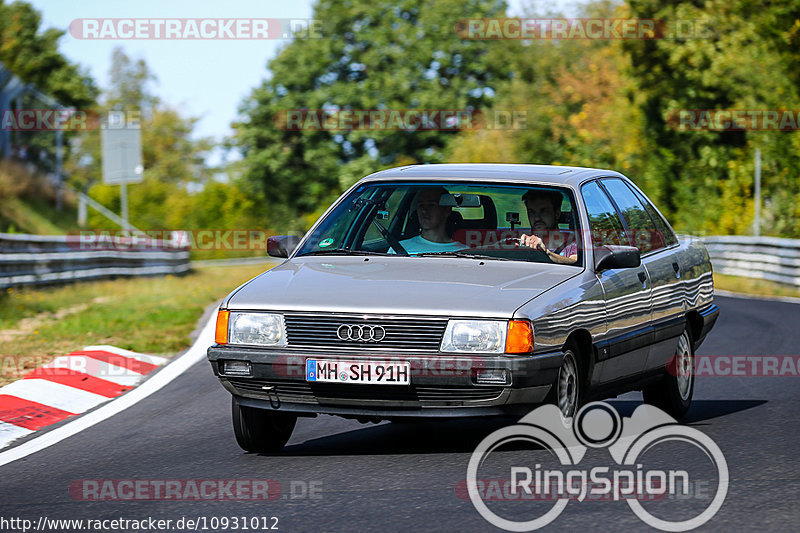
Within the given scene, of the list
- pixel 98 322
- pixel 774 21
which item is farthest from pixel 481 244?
pixel 774 21

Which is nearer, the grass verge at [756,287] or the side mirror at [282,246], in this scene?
the side mirror at [282,246]

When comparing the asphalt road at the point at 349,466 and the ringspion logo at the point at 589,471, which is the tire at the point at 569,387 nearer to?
the ringspion logo at the point at 589,471

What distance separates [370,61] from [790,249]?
42.5 metres

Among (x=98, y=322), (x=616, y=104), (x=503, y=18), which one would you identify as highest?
(x=503, y=18)

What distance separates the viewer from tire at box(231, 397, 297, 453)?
691 cm

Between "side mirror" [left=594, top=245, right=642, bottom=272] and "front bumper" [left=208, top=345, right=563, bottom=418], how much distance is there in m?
0.93

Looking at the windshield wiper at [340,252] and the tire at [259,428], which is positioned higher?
the windshield wiper at [340,252]

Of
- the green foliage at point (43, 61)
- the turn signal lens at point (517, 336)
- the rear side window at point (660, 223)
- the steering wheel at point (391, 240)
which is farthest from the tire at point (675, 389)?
the green foliage at point (43, 61)

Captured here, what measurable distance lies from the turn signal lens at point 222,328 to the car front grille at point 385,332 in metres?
0.54

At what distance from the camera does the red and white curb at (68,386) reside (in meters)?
8.44

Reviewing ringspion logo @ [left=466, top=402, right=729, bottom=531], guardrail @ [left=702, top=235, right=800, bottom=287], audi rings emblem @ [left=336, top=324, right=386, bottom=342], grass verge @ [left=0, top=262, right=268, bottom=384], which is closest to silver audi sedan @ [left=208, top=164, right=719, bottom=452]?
audi rings emblem @ [left=336, top=324, right=386, bottom=342]

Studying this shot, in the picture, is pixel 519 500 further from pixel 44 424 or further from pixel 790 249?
pixel 790 249

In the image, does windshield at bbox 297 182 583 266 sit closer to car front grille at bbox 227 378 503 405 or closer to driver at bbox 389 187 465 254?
driver at bbox 389 187 465 254

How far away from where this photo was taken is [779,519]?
5266 millimetres
